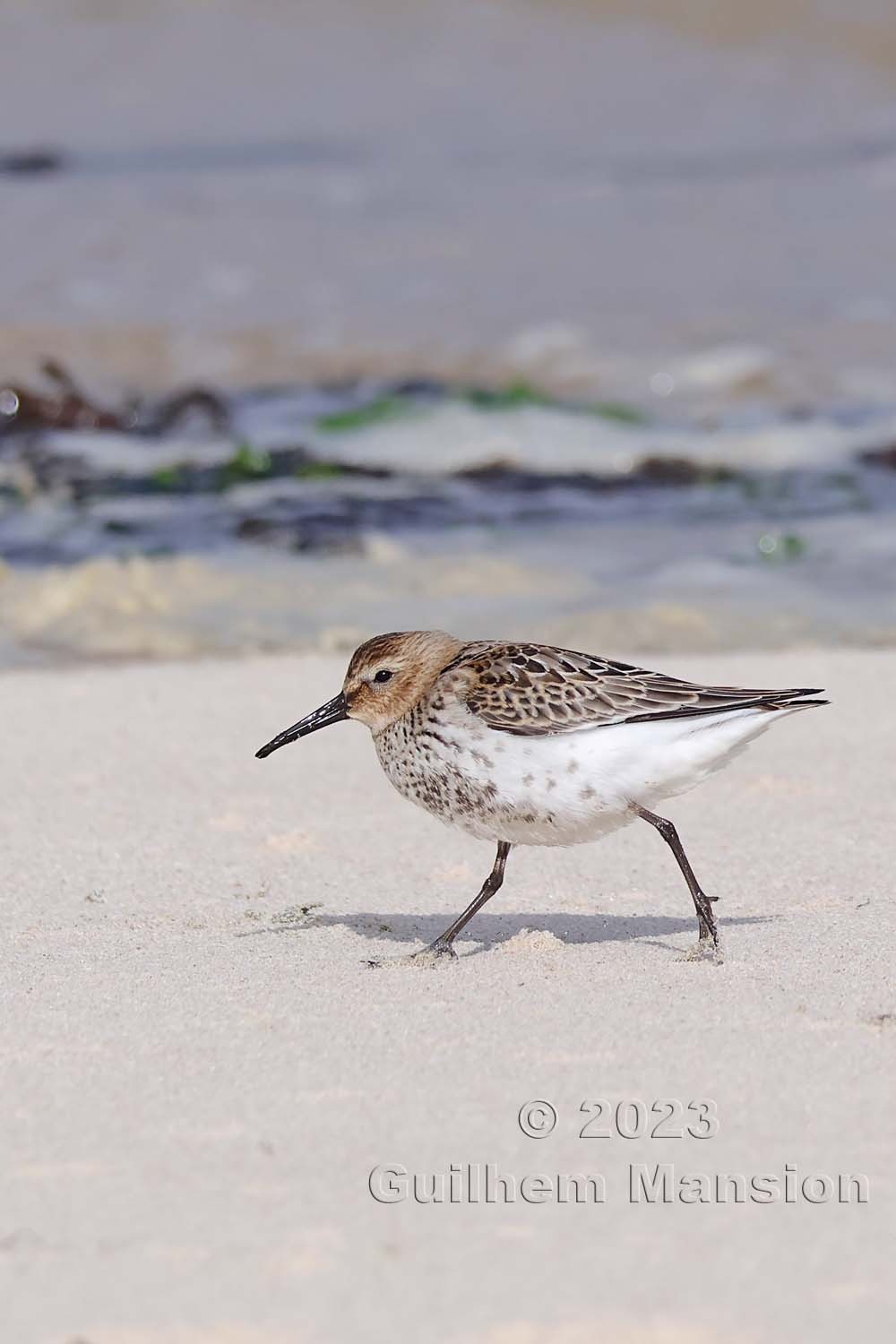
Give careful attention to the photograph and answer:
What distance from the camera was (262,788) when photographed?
268 inches

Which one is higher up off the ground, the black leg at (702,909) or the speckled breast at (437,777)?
the speckled breast at (437,777)

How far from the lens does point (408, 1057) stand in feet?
12.7

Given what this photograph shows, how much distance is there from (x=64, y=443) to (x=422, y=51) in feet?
22.8

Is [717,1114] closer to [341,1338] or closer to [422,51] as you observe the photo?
[341,1338]

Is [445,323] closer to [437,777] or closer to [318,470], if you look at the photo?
[318,470]

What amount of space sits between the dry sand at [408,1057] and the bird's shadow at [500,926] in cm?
2

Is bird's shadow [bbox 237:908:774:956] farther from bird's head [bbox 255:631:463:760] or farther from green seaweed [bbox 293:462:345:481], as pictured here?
green seaweed [bbox 293:462:345:481]

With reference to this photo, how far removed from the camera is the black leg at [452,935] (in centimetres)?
465

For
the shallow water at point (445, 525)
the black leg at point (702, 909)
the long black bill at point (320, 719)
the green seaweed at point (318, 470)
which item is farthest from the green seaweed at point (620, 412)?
the black leg at point (702, 909)

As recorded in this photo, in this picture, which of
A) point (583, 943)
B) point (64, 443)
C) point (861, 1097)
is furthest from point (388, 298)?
point (861, 1097)

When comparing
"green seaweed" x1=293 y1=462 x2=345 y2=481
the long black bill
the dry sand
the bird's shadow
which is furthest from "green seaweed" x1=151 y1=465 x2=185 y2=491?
the bird's shadow

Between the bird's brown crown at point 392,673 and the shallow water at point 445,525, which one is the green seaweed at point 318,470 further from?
the bird's brown crown at point 392,673

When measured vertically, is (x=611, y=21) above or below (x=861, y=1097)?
above

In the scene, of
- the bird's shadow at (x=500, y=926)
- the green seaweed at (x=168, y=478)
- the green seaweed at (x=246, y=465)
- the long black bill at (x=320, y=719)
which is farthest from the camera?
the green seaweed at (x=246, y=465)
